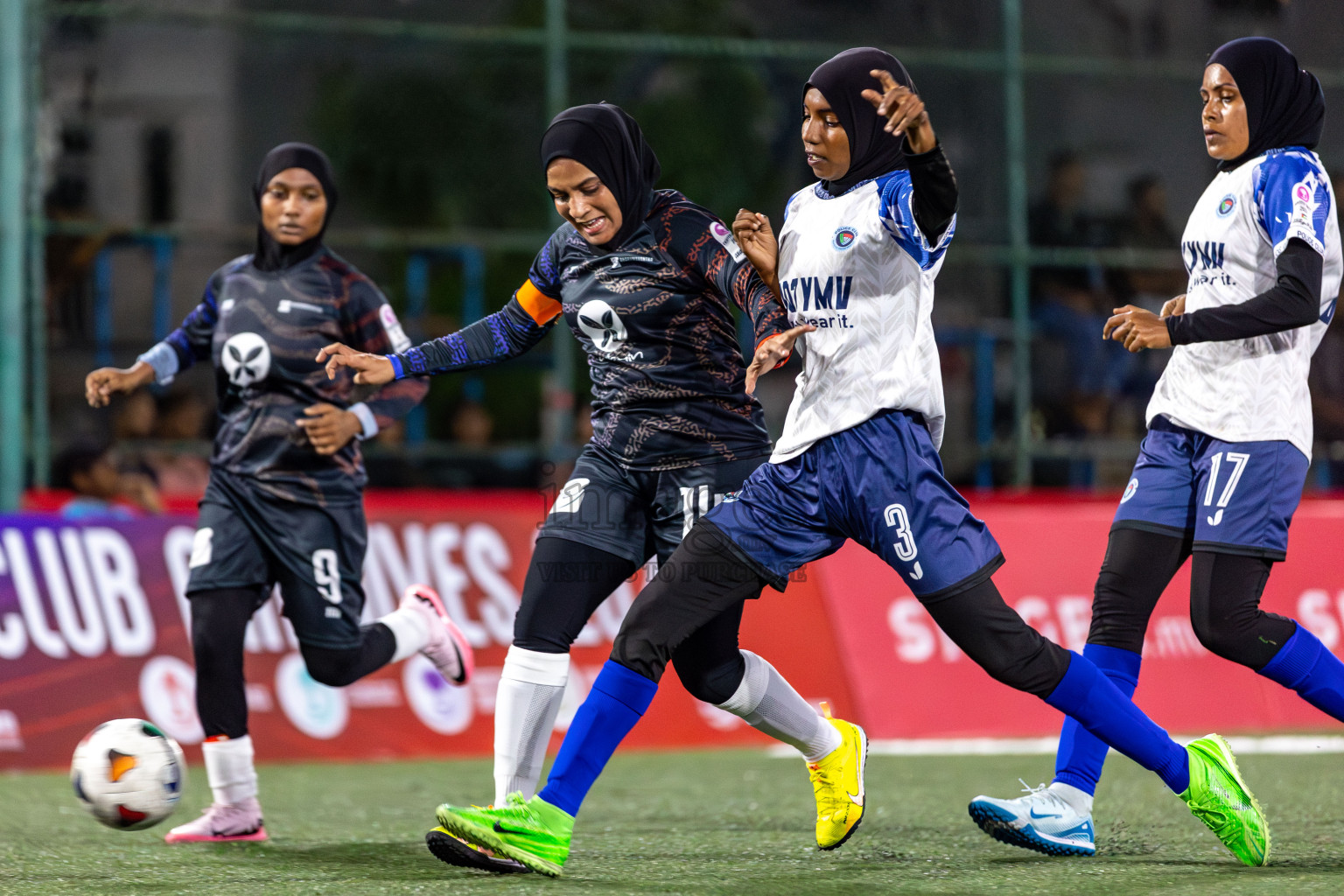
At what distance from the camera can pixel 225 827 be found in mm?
5355

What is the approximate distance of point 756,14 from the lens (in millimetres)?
12438

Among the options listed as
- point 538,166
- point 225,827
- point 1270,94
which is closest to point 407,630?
point 225,827

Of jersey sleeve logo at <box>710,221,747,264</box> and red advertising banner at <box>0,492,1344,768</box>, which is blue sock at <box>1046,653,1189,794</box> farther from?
red advertising banner at <box>0,492,1344,768</box>

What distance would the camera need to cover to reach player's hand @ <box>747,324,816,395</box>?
3.97 metres

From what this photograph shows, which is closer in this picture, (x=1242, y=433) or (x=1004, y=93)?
(x=1242, y=433)

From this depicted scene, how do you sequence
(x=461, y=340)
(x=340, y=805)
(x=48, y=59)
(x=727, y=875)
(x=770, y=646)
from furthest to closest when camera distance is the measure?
(x=48, y=59) → (x=770, y=646) → (x=340, y=805) → (x=461, y=340) → (x=727, y=875)

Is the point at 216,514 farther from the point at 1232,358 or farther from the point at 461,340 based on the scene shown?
the point at 1232,358

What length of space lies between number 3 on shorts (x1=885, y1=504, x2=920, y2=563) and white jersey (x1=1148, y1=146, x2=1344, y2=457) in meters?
1.01

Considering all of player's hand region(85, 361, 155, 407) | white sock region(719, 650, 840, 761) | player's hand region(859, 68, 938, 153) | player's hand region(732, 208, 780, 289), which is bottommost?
white sock region(719, 650, 840, 761)

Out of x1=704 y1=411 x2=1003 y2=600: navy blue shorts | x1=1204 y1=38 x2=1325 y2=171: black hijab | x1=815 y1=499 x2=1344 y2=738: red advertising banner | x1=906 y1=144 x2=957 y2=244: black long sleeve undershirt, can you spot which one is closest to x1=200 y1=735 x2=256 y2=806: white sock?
x1=704 y1=411 x2=1003 y2=600: navy blue shorts

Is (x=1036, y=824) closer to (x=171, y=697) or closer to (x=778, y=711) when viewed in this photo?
(x=778, y=711)

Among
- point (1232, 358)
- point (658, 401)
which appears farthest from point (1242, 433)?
point (658, 401)

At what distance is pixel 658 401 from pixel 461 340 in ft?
1.99

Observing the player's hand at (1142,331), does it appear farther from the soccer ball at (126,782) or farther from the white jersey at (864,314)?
the soccer ball at (126,782)
